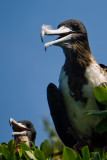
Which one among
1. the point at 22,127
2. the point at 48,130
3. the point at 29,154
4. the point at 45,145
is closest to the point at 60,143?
the point at 48,130

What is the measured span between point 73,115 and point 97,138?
360 mm

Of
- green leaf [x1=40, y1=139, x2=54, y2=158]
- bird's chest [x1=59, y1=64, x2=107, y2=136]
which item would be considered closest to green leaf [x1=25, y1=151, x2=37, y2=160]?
green leaf [x1=40, y1=139, x2=54, y2=158]

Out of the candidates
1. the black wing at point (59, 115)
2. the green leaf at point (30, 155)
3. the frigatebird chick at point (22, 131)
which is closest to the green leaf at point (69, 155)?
the green leaf at point (30, 155)

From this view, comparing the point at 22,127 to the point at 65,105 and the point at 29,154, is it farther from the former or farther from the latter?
the point at 29,154

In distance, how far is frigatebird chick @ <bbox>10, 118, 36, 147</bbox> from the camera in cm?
545

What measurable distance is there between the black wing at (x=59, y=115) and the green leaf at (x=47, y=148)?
0.69 meters

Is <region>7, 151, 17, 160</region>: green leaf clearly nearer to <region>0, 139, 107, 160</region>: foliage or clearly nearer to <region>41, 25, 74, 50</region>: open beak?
<region>0, 139, 107, 160</region>: foliage

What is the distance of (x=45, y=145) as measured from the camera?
3316 millimetres

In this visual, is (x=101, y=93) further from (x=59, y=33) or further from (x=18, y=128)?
(x=18, y=128)

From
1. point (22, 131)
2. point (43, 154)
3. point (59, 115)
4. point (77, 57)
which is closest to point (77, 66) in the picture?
point (77, 57)

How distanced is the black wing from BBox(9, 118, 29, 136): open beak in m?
1.49

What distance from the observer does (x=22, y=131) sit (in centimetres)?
559

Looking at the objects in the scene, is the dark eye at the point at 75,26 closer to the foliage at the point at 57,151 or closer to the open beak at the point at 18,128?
the foliage at the point at 57,151

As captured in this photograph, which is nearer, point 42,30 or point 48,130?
point 42,30
